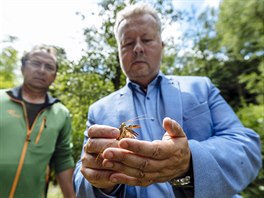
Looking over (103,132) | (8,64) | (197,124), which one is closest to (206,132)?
(197,124)

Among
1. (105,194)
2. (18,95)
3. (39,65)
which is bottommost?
(105,194)

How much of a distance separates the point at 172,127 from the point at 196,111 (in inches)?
26.3

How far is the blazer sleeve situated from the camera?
116cm

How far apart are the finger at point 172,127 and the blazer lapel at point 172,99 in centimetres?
54

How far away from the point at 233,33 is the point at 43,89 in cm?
624

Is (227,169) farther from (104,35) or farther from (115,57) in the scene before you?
(104,35)

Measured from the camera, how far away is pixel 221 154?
50.4 inches

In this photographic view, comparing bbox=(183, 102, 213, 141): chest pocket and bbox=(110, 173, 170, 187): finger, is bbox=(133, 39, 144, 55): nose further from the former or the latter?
bbox=(110, 173, 170, 187): finger

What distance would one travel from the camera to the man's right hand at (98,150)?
1.06 metres

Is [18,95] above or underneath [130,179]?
above

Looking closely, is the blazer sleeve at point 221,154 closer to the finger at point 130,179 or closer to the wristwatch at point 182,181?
the wristwatch at point 182,181

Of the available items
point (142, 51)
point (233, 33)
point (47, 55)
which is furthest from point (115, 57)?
point (233, 33)

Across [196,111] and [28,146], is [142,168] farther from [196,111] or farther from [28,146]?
[28,146]

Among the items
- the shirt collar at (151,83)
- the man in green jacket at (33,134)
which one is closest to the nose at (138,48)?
the shirt collar at (151,83)
